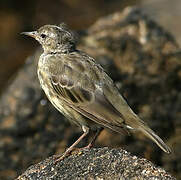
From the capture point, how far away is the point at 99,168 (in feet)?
26.0

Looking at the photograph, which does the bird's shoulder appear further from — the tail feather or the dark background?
the dark background

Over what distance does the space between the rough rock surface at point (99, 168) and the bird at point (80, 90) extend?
329mm

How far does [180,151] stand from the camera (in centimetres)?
1273

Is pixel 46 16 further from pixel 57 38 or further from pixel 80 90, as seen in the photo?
pixel 80 90

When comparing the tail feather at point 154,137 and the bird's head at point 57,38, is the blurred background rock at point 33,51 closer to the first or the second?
the bird's head at point 57,38

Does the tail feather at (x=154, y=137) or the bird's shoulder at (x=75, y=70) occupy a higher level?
the bird's shoulder at (x=75, y=70)

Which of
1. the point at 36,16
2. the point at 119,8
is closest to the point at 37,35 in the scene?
the point at 36,16

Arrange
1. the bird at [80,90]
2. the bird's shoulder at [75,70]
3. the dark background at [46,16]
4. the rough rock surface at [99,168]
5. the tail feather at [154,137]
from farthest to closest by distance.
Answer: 1. the dark background at [46,16]
2. the bird's shoulder at [75,70]
3. the bird at [80,90]
4. the tail feather at [154,137]
5. the rough rock surface at [99,168]

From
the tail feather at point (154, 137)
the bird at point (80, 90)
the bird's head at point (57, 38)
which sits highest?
the bird's head at point (57, 38)

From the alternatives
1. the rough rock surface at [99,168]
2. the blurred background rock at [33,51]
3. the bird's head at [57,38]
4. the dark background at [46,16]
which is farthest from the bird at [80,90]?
the dark background at [46,16]

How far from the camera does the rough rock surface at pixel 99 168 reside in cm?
766

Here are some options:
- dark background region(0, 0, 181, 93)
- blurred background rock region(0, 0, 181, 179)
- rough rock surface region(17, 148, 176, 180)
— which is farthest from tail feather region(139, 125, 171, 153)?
dark background region(0, 0, 181, 93)

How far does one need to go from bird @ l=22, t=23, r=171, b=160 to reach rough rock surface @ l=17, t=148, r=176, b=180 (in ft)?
1.08

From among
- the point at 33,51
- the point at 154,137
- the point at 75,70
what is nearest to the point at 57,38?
the point at 75,70
